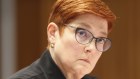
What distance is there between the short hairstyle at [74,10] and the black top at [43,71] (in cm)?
14

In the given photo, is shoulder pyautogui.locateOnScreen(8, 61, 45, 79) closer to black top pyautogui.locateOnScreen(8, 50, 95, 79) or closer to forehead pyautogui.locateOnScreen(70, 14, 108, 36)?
black top pyautogui.locateOnScreen(8, 50, 95, 79)

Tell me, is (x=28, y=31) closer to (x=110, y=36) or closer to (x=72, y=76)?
(x=110, y=36)

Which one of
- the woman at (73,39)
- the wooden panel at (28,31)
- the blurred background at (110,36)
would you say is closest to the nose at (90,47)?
the woman at (73,39)

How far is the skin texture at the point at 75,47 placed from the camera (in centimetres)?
144

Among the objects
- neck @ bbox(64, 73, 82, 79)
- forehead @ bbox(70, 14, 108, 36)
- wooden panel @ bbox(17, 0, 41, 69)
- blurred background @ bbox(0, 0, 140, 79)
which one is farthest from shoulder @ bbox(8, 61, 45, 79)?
wooden panel @ bbox(17, 0, 41, 69)

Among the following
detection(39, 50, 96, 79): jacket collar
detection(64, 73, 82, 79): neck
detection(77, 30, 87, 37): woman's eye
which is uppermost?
detection(77, 30, 87, 37): woman's eye

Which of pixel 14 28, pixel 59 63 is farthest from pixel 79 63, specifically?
pixel 14 28

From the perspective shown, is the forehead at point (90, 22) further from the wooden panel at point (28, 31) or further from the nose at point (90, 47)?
the wooden panel at point (28, 31)

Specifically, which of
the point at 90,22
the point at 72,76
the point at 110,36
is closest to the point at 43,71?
the point at 72,76

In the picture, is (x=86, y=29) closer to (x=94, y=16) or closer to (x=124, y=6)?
(x=94, y=16)

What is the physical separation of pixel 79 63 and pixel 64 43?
3.8 inches

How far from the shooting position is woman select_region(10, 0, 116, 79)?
144 cm

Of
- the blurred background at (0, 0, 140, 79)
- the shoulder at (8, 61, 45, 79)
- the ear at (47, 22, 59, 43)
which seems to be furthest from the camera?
the blurred background at (0, 0, 140, 79)

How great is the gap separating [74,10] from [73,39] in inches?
4.4
